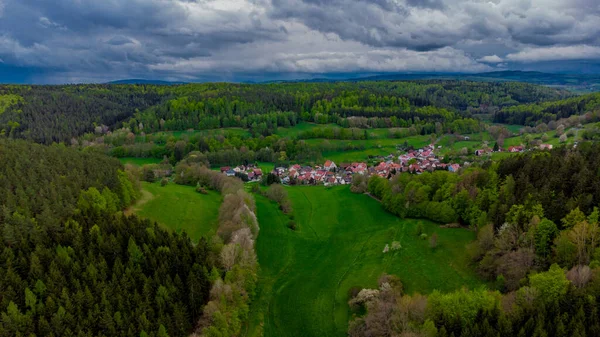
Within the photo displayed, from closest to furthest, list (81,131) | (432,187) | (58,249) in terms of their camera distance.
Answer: (58,249)
(432,187)
(81,131)

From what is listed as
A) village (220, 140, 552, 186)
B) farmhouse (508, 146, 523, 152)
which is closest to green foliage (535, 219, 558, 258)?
village (220, 140, 552, 186)

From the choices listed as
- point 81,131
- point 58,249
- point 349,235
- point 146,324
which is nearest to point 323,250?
point 349,235

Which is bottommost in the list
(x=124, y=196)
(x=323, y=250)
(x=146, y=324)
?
(x=323, y=250)

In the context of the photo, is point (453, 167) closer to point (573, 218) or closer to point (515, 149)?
point (515, 149)

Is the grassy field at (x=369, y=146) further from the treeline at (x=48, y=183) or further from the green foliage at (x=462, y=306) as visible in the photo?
the green foliage at (x=462, y=306)

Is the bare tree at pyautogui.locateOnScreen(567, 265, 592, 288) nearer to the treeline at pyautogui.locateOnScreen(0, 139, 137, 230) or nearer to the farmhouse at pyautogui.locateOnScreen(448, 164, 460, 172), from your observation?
the treeline at pyautogui.locateOnScreen(0, 139, 137, 230)

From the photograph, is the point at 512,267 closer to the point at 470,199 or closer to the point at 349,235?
the point at 470,199

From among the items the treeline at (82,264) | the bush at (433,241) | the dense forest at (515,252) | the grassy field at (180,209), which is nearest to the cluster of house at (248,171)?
the grassy field at (180,209)
